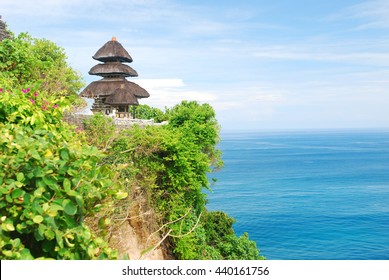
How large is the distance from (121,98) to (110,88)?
130 centimetres

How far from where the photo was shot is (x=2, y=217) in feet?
13.2

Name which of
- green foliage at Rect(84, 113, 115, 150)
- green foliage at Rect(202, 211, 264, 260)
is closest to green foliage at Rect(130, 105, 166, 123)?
green foliage at Rect(202, 211, 264, 260)

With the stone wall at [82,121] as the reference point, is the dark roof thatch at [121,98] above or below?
above

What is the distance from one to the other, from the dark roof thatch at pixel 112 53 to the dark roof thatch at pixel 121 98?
2228 millimetres

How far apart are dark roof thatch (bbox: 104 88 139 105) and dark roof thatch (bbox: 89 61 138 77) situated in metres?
1.34

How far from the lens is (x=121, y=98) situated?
2334 centimetres

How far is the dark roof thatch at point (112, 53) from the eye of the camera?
2441 cm

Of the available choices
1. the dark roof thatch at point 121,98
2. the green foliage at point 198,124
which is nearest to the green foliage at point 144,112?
the dark roof thatch at point 121,98

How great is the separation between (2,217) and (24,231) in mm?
314

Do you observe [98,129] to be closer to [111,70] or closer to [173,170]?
[173,170]

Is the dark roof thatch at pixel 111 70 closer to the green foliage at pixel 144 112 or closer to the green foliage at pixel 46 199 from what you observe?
the green foliage at pixel 144 112

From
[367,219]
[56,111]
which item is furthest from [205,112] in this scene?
[367,219]

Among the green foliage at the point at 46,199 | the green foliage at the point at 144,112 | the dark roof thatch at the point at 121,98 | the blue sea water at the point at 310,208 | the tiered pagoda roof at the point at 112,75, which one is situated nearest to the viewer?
the green foliage at the point at 46,199

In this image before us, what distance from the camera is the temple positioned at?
24.1 m
